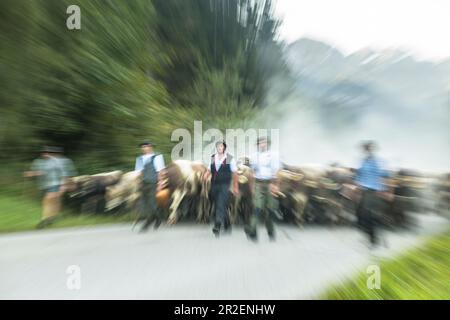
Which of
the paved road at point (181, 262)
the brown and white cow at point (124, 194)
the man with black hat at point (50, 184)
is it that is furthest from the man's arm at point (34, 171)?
the paved road at point (181, 262)

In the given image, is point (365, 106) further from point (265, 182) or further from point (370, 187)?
point (265, 182)

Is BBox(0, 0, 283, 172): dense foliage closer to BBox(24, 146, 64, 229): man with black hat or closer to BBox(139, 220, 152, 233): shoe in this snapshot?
BBox(24, 146, 64, 229): man with black hat

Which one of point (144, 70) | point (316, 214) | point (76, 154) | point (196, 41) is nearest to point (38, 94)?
point (76, 154)

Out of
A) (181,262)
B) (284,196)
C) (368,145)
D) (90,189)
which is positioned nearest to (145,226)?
(90,189)

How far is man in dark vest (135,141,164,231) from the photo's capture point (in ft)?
20.3

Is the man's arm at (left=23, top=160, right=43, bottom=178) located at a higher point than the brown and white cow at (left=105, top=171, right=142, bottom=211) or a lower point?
higher

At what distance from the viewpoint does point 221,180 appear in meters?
5.73

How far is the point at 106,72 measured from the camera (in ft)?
24.4

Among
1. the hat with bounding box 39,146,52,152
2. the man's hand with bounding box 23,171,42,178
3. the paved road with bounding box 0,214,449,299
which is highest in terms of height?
the hat with bounding box 39,146,52,152

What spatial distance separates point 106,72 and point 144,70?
81 centimetres

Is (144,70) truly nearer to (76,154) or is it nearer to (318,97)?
(76,154)

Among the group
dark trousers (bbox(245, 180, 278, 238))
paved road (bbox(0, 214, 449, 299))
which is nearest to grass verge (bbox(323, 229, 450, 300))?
paved road (bbox(0, 214, 449, 299))

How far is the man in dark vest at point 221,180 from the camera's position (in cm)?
567

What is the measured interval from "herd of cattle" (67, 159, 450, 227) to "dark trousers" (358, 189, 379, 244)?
0.99m
